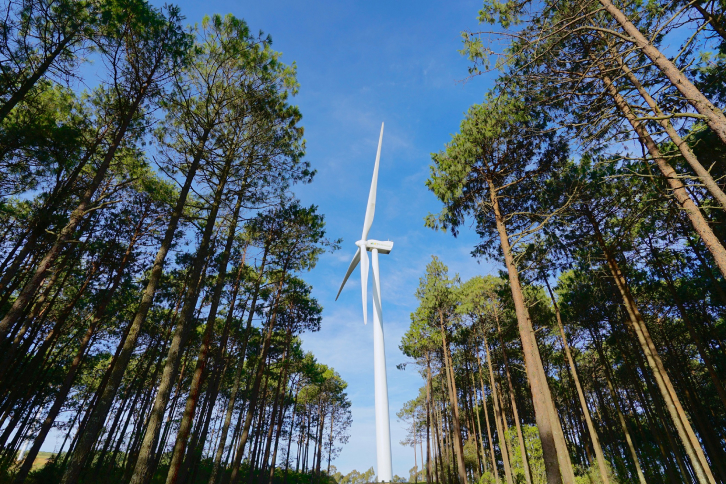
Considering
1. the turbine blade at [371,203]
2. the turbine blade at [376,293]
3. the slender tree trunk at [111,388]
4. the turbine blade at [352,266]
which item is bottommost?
the slender tree trunk at [111,388]

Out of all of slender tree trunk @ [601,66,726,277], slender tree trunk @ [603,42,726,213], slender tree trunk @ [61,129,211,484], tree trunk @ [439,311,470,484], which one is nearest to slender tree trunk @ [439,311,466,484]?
tree trunk @ [439,311,470,484]

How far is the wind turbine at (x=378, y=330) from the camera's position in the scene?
24.4 feet

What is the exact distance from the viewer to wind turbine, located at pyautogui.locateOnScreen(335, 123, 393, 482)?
24.4 ft

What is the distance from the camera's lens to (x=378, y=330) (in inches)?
362

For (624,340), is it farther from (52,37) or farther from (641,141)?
(52,37)

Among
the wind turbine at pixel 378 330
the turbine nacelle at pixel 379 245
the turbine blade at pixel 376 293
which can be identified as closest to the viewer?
the wind turbine at pixel 378 330

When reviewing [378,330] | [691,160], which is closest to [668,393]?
[691,160]

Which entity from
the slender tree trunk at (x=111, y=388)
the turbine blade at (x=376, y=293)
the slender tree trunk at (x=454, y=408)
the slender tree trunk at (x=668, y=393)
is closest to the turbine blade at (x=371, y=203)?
the turbine blade at (x=376, y=293)

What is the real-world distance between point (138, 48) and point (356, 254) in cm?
1016

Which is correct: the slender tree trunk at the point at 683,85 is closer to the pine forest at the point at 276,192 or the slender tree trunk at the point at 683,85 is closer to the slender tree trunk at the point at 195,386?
the pine forest at the point at 276,192

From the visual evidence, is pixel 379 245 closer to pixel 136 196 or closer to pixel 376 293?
pixel 376 293

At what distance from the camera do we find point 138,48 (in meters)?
10.4

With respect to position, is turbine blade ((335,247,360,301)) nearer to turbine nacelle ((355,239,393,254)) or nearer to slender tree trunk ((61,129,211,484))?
turbine nacelle ((355,239,393,254))

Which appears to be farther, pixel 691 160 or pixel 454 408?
pixel 454 408
